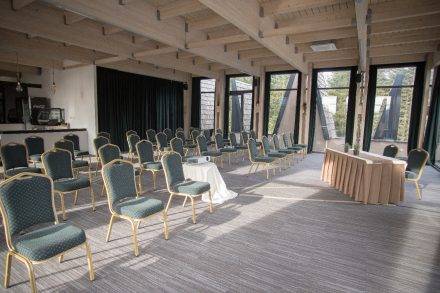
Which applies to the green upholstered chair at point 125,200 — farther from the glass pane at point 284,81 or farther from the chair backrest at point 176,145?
the glass pane at point 284,81

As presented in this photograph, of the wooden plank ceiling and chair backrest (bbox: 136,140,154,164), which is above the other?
the wooden plank ceiling

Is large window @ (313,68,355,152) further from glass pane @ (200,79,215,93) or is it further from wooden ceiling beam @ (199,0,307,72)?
glass pane @ (200,79,215,93)

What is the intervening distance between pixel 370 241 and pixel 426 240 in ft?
2.48

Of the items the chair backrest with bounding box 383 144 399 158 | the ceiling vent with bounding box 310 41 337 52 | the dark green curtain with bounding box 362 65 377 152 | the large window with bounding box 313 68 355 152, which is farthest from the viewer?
the large window with bounding box 313 68 355 152

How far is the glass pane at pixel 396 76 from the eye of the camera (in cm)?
889

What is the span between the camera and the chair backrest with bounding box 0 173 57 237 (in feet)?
7.14

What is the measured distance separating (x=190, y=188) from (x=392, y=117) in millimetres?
8901

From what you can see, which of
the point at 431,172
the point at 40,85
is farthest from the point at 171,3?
the point at 40,85

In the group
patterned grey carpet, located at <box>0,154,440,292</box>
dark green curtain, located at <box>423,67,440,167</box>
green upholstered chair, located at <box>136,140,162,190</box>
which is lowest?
patterned grey carpet, located at <box>0,154,440,292</box>

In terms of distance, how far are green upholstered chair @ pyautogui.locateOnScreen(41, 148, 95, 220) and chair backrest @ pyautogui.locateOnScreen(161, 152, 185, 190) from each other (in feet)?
4.05

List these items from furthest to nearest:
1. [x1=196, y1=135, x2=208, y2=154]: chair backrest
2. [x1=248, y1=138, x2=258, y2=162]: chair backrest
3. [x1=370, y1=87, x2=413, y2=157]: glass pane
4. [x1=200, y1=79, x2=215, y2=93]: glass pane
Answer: [x1=200, y1=79, x2=215, y2=93]: glass pane
[x1=370, y1=87, x2=413, y2=157]: glass pane
[x1=196, y1=135, x2=208, y2=154]: chair backrest
[x1=248, y1=138, x2=258, y2=162]: chair backrest

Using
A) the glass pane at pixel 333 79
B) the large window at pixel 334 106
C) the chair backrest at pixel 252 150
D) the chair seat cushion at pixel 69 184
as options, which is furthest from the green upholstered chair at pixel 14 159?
the glass pane at pixel 333 79

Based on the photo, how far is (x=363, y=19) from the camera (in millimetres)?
4203

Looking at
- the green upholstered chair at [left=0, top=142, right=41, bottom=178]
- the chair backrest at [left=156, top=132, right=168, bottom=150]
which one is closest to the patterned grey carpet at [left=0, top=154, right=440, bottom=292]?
the green upholstered chair at [left=0, top=142, right=41, bottom=178]
